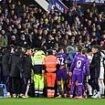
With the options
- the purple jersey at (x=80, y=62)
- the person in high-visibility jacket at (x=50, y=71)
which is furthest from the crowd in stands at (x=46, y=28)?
the purple jersey at (x=80, y=62)

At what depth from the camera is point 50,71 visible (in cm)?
2306

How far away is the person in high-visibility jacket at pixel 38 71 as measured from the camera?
23.1m

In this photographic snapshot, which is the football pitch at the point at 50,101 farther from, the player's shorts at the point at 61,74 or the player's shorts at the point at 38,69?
the player's shorts at the point at 38,69

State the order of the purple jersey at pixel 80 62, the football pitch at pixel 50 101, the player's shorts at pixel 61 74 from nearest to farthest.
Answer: the football pitch at pixel 50 101
the purple jersey at pixel 80 62
the player's shorts at pixel 61 74

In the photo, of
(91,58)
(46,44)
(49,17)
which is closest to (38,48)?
(46,44)

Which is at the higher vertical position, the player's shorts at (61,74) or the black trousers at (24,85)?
the player's shorts at (61,74)

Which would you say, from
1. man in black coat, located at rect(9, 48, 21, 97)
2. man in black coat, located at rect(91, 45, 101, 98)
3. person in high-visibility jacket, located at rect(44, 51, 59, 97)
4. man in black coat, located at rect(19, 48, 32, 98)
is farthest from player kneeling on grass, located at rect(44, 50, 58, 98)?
man in black coat, located at rect(91, 45, 101, 98)

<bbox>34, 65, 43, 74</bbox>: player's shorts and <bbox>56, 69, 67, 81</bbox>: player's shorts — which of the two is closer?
<bbox>56, 69, 67, 81</bbox>: player's shorts

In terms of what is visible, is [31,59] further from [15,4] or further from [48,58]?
[15,4]

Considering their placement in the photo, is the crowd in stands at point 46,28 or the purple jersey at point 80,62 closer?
the purple jersey at point 80,62

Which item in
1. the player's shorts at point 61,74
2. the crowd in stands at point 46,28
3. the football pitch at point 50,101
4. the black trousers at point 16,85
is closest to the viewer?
the football pitch at point 50,101

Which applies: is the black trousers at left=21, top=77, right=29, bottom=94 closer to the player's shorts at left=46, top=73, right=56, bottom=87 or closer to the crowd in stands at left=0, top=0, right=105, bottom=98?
the crowd in stands at left=0, top=0, right=105, bottom=98

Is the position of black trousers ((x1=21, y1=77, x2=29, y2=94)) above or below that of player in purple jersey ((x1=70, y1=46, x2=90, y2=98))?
below

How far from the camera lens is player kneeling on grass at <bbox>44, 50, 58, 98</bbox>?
2305cm
